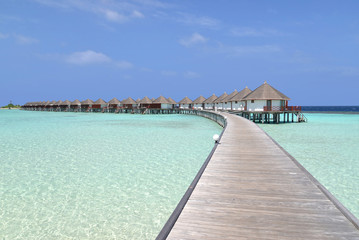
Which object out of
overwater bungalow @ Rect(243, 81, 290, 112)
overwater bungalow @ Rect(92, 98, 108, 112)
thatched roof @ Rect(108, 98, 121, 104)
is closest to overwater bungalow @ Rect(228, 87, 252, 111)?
overwater bungalow @ Rect(243, 81, 290, 112)

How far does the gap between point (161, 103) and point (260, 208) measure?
2040 inches

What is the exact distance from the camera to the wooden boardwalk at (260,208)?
2.81 meters

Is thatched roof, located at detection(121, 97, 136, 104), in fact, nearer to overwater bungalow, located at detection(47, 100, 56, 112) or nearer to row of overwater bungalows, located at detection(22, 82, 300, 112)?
row of overwater bungalows, located at detection(22, 82, 300, 112)

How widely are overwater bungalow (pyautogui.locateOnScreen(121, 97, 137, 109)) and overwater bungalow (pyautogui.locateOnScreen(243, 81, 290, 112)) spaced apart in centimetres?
3518

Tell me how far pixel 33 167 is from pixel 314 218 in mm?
9203

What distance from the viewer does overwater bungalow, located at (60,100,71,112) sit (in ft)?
234

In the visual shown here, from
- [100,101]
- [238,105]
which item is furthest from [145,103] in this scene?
[238,105]

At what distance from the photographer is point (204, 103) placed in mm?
51438

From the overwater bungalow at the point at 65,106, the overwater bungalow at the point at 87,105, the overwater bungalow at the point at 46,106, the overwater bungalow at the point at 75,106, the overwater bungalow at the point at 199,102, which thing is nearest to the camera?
the overwater bungalow at the point at 199,102

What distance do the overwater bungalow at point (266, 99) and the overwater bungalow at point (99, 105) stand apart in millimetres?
45098

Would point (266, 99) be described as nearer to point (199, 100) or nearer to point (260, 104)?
point (260, 104)

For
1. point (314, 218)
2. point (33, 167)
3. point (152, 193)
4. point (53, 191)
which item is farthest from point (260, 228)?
point (33, 167)

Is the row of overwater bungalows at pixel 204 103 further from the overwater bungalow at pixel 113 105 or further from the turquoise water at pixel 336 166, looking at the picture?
the turquoise water at pixel 336 166

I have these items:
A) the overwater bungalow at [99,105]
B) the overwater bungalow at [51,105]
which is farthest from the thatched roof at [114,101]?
the overwater bungalow at [51,105]
